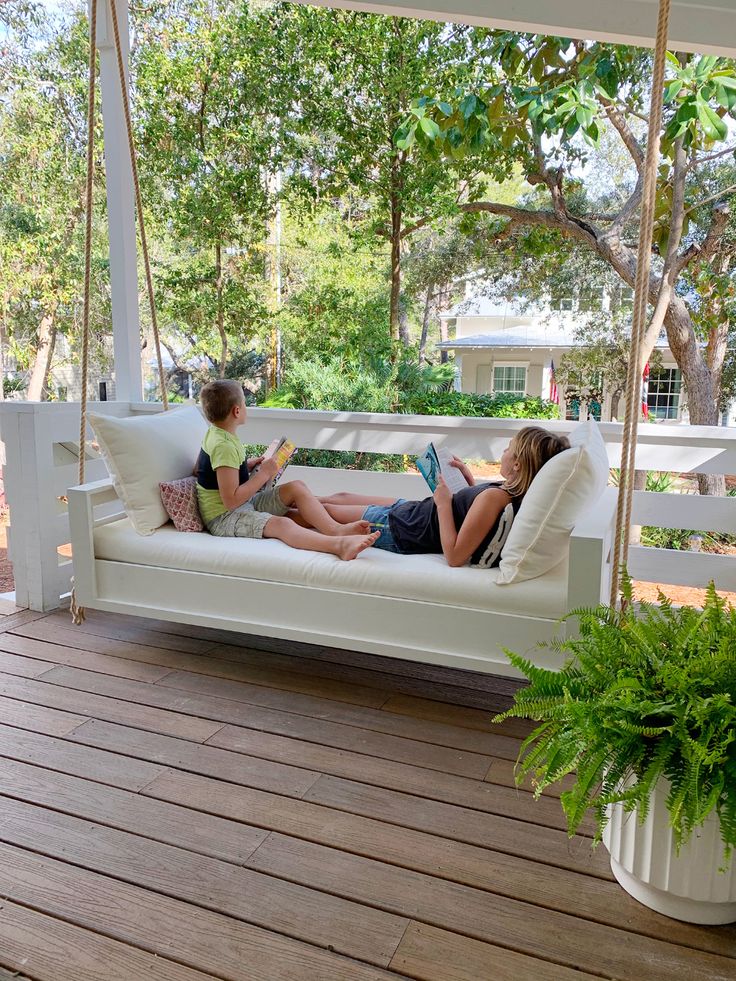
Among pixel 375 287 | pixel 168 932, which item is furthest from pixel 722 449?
pixel 375 287

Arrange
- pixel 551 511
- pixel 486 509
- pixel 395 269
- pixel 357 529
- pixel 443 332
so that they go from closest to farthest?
pixel 551 511 → pixel 486 509 → pixel 357 529 → pixel 395 269 → pixel 443 332

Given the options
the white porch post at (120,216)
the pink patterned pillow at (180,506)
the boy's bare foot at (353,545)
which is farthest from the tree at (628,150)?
the boy's bare foot at (353,545)

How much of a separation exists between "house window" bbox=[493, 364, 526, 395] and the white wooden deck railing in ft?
22.5

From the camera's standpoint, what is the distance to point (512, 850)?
5.48ft

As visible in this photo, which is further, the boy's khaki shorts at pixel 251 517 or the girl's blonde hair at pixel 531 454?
the boy's khaki shorts at pixel 251 517

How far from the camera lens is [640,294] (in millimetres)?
1917

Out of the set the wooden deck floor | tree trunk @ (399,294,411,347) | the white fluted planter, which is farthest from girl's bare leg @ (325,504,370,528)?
tree trunk @ (399,294,411,347)

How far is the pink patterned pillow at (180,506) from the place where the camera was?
2.76m

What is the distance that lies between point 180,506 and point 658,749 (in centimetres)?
192

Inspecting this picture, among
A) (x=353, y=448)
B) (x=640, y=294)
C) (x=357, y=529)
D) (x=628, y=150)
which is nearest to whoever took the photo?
(x=640, y=294)

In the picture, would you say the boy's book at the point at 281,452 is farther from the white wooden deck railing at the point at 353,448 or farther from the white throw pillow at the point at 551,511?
the white throw pillow at the point at 551,511

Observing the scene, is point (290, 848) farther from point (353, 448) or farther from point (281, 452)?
point (353, 448)

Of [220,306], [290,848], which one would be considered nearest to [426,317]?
[220,306]

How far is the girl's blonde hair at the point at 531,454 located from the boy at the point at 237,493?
0.57 m
